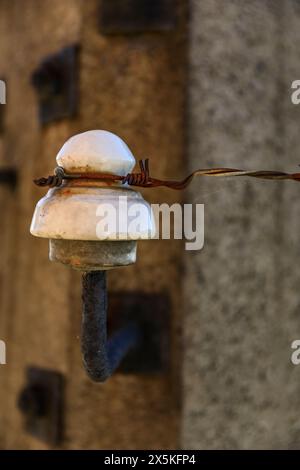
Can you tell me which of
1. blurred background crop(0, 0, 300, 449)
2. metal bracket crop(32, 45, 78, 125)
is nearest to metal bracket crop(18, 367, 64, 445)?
blurred background crop(0, 0, 300, 449)

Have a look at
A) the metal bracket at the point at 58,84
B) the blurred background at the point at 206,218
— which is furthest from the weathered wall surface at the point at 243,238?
the metal bracket at the point at 58,84

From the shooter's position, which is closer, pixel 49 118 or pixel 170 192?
pixel 170 192

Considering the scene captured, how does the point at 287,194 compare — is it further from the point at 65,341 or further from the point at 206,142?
the point at 65,341

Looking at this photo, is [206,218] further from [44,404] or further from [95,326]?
[44,404]

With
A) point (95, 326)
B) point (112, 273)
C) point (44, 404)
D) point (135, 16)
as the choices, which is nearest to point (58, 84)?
point (135, 16)

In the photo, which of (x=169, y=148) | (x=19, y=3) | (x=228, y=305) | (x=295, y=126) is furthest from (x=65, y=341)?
(x=19, y=3)

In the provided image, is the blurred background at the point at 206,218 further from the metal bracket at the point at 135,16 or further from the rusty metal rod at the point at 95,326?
the rusty metal rod at the point at 95,326
